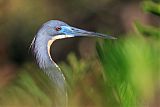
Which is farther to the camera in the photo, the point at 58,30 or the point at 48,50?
the point at 58,30

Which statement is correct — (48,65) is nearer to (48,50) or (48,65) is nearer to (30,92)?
(48,50)

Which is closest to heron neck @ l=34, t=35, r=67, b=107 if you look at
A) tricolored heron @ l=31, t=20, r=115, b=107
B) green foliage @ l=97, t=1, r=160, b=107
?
tricolored heron @ l=31, t=20, r=115, b=107

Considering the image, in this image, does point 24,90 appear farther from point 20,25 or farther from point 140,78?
point 20,25

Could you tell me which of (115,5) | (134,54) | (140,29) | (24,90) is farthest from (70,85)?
(115,5)

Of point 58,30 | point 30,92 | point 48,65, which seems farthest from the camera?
point 58,30

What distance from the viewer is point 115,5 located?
10406mm

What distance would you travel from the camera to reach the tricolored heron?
3.60 metres

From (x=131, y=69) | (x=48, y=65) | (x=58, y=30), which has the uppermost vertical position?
(x=131, y=69)

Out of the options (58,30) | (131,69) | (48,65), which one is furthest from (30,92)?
(58,30)

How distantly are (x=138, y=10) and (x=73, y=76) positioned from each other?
7.74 m

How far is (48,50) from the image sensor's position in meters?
3.89

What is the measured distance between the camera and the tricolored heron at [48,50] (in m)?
3.60

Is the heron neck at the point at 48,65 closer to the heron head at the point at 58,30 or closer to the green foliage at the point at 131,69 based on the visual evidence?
the heron head at the point at 58,30

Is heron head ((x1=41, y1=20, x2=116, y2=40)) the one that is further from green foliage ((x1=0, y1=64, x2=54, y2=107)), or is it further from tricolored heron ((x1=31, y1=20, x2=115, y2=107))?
green foliage ((x1=0, y1=64, x2=54, y2=107))
